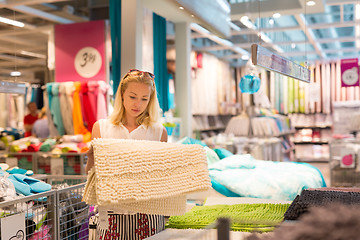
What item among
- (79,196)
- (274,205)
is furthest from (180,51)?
(274,205)

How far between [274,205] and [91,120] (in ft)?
14.7

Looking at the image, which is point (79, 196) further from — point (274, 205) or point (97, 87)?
point (97, 87)

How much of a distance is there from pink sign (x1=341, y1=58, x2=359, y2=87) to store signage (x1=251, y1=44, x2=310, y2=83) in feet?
19.7

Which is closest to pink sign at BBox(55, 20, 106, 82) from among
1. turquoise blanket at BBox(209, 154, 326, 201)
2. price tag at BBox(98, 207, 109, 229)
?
turquoise blanket at BBox(209, 154, 326, 201)

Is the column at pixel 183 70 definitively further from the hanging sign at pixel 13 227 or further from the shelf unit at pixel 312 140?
the shelf unit at pixel 312 140

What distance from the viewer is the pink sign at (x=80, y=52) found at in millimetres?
6984

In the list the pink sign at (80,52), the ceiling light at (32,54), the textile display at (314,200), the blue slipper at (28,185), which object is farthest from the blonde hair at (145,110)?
the ceiling light at (32,54)

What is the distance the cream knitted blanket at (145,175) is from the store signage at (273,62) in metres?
1.50

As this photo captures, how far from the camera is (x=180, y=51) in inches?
267

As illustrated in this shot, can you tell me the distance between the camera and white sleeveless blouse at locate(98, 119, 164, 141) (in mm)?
2293

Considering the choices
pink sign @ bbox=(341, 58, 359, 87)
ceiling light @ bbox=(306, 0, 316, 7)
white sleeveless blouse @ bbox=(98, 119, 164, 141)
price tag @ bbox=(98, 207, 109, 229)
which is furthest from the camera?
pink sign @ bbox=(341, 58, 359, 87)

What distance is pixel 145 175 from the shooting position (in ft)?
5.70

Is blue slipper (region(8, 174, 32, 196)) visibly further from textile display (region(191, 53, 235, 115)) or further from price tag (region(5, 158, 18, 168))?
textile display (region(191, 53, 235, 115))

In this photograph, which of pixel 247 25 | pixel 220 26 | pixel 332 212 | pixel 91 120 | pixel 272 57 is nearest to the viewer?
pixel 332 212
